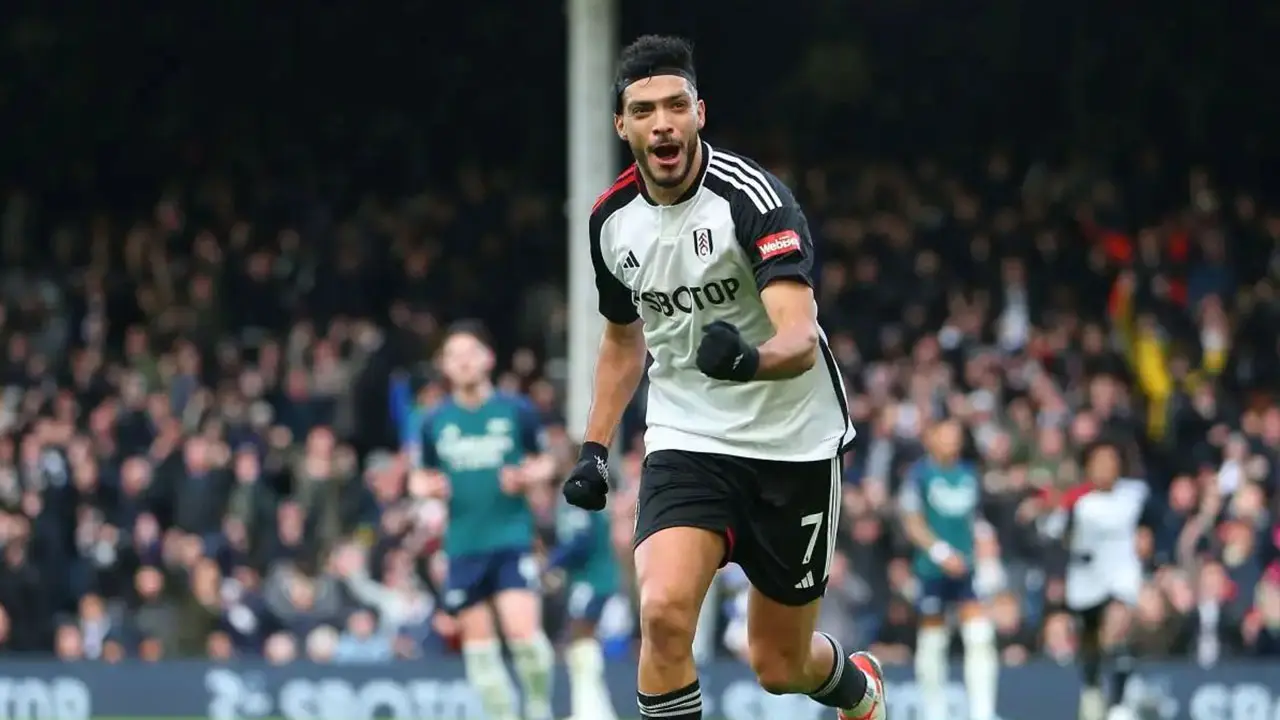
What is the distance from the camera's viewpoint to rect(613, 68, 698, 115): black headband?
6500 mm

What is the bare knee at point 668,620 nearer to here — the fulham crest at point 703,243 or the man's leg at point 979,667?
the fulham crest at point 703,243

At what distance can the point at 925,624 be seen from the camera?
47.5 ft

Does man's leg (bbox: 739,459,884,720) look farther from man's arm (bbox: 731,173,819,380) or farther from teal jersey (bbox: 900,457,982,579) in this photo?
teal jersey (bbox: 900,457,982,579)

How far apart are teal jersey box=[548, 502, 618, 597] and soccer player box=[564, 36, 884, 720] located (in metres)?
6.24

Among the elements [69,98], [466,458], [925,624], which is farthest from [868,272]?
[69,98]

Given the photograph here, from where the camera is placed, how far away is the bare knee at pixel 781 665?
6973 mm

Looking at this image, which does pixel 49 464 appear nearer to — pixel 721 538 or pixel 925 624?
pixel 925 624

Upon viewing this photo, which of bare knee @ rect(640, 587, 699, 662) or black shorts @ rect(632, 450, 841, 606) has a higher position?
black shorts @ rect(632, 450, 841, 606)

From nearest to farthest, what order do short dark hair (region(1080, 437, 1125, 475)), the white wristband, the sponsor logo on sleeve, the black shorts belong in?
the sponsor logo on sleeve → the black shorts → short dark hair (region(1080, 437, 1125, 475)) → the white wristband

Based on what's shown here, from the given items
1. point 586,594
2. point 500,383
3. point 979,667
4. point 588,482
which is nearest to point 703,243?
point 588,482

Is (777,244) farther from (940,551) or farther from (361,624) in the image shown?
(361,624)

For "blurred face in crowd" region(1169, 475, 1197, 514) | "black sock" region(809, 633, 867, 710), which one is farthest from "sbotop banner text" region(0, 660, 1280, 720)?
"black sock" region(809, 633, 867, 710)

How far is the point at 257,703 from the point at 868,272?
659cm

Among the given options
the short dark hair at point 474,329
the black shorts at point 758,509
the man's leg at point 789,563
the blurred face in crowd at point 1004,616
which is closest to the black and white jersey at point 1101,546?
Answer: the blurred face in crowd at point 1004,616
